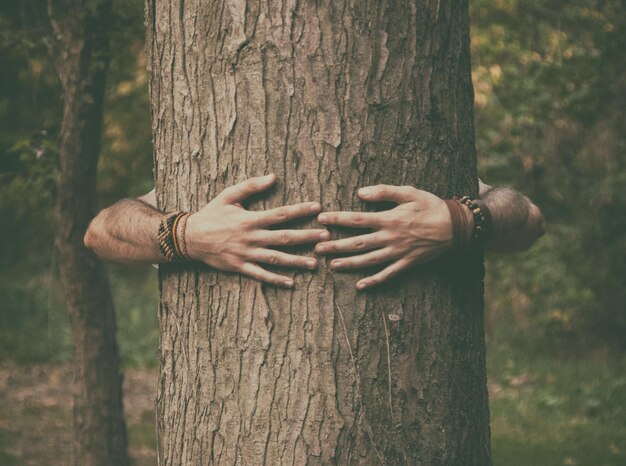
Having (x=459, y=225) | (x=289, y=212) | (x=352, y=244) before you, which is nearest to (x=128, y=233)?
(x=289, y=212)

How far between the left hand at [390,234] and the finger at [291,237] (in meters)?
0.02

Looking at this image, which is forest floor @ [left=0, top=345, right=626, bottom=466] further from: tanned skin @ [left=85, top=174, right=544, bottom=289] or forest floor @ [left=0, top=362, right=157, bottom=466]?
tanned skin @ [left=85, top=174, right=544, bottom=289]

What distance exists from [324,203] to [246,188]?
21 cm

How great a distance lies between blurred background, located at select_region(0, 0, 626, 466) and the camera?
267 inches

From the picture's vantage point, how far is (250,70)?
85.8 inches

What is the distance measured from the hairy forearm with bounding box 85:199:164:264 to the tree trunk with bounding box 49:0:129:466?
2120 millimetres

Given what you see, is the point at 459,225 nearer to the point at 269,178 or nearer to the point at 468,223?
the point at 468,223

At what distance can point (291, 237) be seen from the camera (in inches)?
82.7

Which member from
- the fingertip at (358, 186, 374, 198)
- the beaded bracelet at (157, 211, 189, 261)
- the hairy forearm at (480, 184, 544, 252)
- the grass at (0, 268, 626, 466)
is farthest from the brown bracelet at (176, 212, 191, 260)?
the grass at (0, 268, 626, 466)

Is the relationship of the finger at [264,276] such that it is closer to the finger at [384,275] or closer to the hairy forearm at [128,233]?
the finger at [384,275]

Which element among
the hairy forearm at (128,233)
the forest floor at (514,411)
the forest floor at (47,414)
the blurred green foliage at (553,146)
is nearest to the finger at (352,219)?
the hairy forearm at (128,233)

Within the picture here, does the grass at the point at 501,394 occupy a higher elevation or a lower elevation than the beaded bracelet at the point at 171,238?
lower

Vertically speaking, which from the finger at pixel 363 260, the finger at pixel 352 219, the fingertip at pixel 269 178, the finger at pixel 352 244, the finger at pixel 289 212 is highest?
the fingertip at pixel 269 178

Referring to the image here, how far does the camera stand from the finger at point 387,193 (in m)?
2.12
